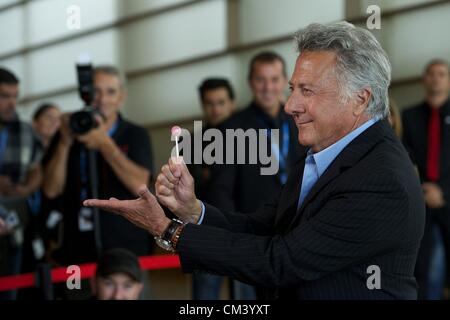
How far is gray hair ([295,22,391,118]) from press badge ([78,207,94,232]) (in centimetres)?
239

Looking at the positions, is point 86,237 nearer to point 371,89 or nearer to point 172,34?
point 371,89

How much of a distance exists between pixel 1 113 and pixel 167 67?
5.13 metres

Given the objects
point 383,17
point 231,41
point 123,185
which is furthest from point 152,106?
point 123,185

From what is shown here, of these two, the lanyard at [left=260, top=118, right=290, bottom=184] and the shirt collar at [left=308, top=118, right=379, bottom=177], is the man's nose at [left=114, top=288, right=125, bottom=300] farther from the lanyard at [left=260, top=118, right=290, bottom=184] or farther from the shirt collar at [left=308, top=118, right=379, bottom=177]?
the shirt collar at [left=308, top=118, right=379, bottom=177]

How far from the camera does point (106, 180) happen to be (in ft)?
15.4

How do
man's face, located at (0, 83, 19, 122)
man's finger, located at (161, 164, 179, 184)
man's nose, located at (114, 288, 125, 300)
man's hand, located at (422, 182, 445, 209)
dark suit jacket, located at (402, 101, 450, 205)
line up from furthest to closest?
dark suit jacket, located at (402, 101, 450, 205) → man's hand, located at (422, 182, 445, 209) → man's face, located at (0, 83, 19, 122) → man's nose, located at (114, 288, 125, 300) → man's finger, located at (161, 164, 179, 184)

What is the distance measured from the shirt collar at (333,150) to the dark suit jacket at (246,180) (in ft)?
7.00

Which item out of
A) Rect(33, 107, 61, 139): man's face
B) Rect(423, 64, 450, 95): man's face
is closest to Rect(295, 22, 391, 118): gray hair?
Rect(423, 64, 450, 95): man's face

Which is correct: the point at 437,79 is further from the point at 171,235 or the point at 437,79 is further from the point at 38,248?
the point at 171,235

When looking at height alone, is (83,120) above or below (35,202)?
above

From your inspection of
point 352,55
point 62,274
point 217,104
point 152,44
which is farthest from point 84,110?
point 152,44

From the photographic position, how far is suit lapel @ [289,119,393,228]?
8.10 ft

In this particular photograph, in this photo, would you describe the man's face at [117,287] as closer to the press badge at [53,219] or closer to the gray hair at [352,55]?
the press badge at [53,219]

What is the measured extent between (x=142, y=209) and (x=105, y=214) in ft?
7.91
